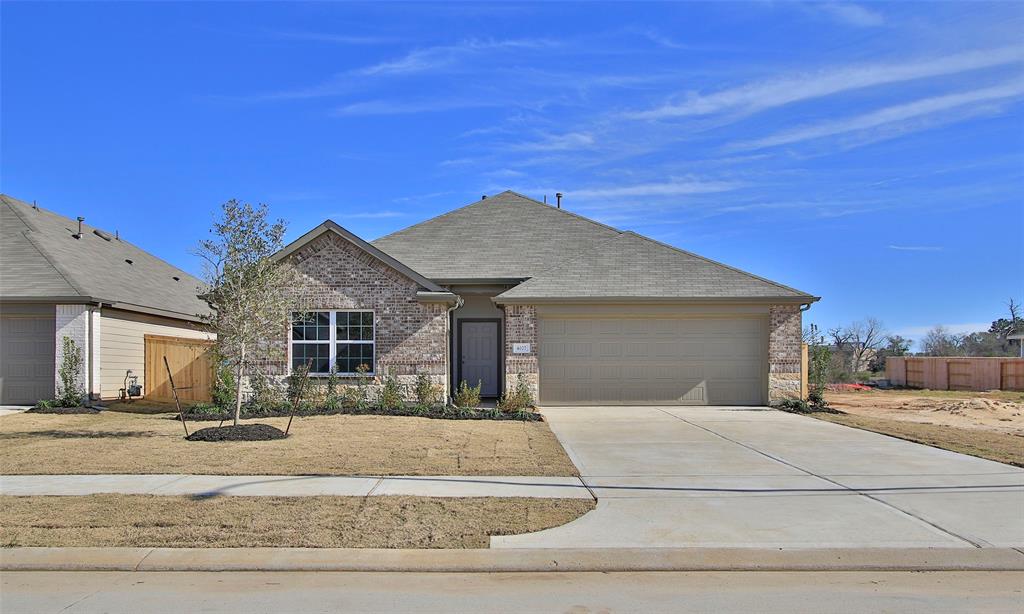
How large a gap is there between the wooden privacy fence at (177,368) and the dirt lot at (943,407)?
747 inches

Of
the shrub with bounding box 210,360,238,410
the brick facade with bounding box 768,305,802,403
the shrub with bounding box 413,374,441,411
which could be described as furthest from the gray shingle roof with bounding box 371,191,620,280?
the brick facade with bounding box 768,305,802,403

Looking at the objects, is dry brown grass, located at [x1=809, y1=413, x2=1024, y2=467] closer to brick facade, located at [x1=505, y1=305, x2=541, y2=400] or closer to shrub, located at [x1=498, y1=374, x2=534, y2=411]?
shrub, located at [x1=498, y1=374, x2=534, y2=411]

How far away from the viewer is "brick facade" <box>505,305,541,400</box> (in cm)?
1953

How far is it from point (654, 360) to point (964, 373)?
2106 cm

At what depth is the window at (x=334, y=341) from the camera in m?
18.5

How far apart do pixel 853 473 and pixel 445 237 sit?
15813 millimetres

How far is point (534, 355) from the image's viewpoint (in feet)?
64.3

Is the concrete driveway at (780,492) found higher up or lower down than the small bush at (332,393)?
lower down

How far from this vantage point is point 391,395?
1759cm

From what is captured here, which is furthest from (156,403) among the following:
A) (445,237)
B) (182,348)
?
(445,237)

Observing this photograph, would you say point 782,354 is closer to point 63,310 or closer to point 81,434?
point 81,434

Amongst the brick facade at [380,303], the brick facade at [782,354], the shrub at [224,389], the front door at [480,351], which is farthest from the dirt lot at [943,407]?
the shrub at [224,389]

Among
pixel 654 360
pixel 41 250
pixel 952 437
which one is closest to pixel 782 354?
pixel 654 360

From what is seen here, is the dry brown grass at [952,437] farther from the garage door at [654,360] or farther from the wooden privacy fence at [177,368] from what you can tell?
the wooden privacy fence at [177,368]
